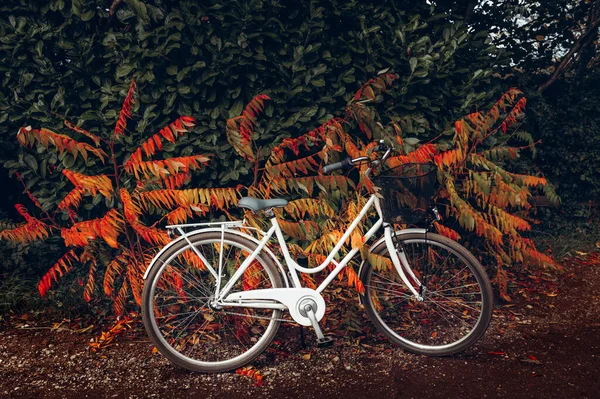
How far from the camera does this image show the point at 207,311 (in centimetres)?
438

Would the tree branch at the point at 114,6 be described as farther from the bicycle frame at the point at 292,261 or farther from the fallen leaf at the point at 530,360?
the fallen leaf at the point at 530,360

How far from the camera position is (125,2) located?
4422mm

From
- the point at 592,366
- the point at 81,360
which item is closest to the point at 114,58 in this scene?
the point at 81,360

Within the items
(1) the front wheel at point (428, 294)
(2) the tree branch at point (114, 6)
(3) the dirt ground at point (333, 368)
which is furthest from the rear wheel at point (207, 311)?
(2) the tree branch at point (114, 6)

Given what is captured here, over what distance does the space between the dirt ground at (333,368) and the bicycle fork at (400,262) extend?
558mm

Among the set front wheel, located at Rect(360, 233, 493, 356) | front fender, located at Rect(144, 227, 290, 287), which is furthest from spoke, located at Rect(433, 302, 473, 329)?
front fender, located at Rect(144, 227, 290, 287)

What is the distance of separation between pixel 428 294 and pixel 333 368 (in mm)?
932

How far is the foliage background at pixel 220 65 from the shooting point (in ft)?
14.6

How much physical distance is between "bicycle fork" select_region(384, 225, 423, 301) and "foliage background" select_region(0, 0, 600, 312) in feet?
4.84

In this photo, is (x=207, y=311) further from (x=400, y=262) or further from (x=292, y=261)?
(x=400, y=262)

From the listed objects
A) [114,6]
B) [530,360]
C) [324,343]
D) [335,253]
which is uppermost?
[114,6]

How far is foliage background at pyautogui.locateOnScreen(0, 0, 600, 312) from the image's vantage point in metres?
4.46

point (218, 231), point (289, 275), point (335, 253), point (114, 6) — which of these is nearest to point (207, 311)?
point (289, 275)

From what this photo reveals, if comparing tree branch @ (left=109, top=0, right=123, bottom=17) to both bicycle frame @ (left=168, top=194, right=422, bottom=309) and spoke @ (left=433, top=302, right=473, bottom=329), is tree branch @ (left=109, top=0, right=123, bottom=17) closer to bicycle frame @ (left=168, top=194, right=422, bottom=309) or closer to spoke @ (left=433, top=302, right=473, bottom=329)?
bicycle frame @ (left=168, top=194, right=422, bottom=309)
